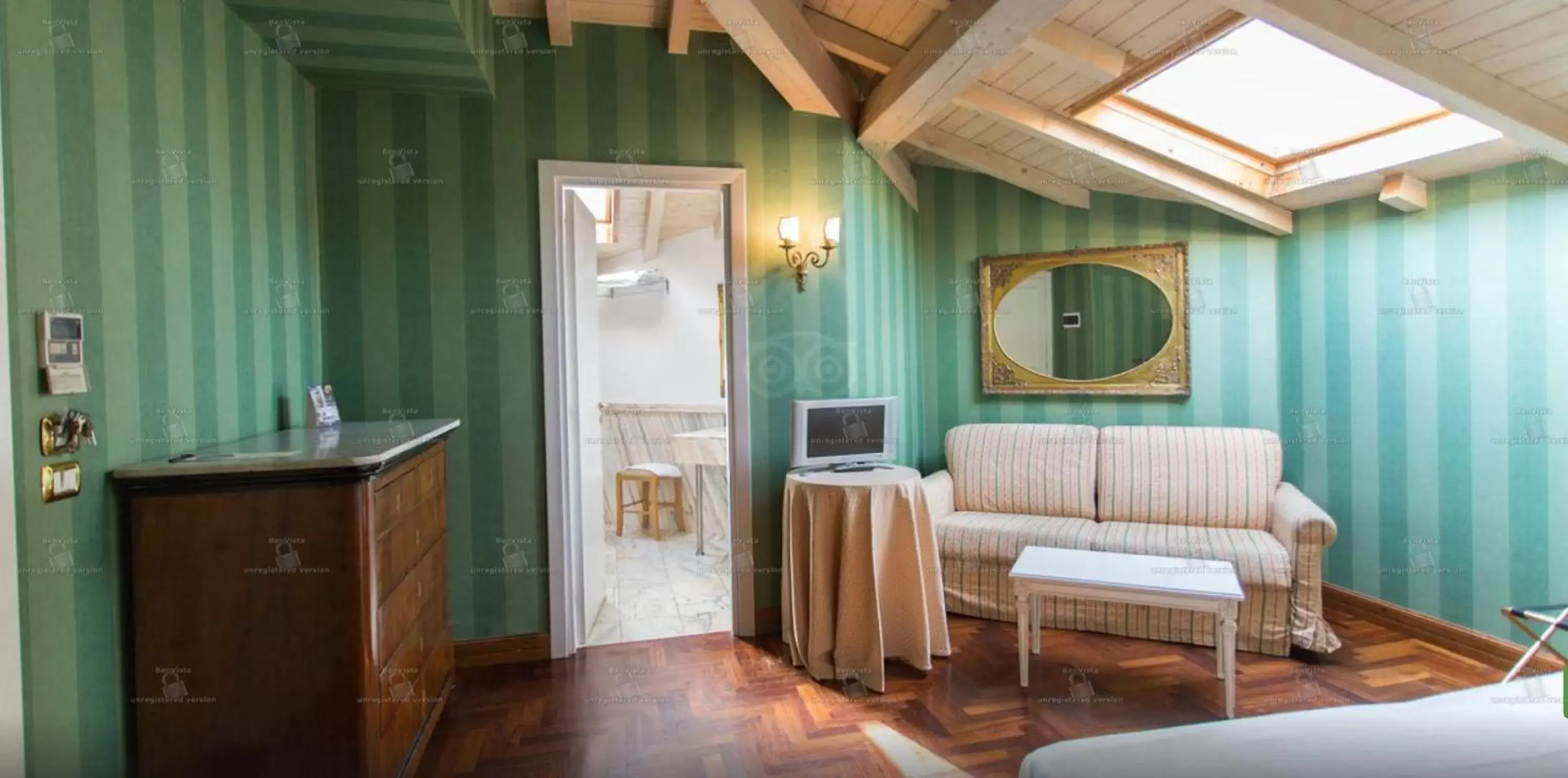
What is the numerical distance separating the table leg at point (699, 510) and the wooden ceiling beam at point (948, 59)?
2.47 metres

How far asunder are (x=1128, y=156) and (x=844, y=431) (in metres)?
1.87

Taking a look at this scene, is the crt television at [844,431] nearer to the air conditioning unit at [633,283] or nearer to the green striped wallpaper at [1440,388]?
the green striped wallpaper at [1440,388]

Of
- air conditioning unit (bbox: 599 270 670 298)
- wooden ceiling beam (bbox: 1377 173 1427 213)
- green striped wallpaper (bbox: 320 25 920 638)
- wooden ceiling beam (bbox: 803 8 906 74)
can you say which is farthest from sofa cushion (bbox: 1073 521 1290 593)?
air conditioning unit (bbox: 599 270 670 298)

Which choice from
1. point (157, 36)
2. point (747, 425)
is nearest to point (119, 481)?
point (157, 36)

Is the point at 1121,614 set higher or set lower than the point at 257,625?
lower

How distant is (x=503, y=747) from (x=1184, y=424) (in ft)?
11.9

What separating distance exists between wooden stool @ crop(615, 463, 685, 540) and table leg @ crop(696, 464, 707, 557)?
30 cm

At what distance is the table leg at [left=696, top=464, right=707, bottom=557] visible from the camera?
464cm

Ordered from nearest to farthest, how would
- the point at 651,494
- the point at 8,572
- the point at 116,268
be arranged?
the point at 8,572 < the point at 116,268 < the point at 651,494

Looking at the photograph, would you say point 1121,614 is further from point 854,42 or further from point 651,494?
point 651,494

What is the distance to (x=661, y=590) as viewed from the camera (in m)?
3.97

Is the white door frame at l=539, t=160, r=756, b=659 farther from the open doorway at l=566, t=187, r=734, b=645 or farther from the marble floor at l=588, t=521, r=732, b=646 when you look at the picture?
the open doorway at l=566, t=187, r=734, b=645

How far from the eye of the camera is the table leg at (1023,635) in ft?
8.72

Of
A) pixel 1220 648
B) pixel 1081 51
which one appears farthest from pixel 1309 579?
pixel 1081 51
